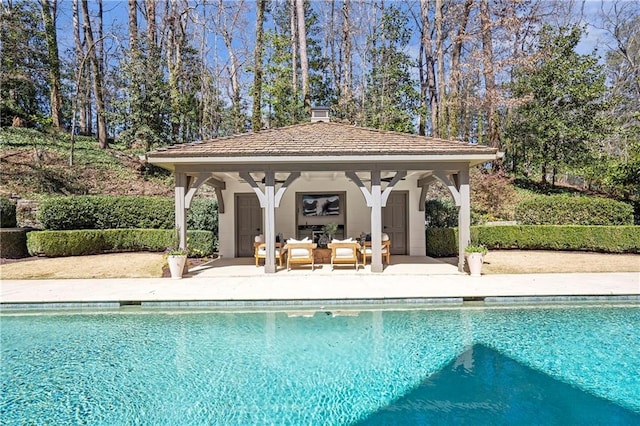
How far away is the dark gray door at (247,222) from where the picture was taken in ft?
41.8

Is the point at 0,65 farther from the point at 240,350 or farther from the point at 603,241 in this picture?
A: the point at 603,241

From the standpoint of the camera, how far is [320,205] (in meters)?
13.0

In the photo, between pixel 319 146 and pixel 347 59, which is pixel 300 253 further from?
pixel 347 59

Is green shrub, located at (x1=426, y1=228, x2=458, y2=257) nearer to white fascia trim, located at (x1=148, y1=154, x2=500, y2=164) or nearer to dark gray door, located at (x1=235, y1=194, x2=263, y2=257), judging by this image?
white fascia trim, located at (x1=148, y1=154, x2=500, y2=164)

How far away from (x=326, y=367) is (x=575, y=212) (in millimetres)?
12557

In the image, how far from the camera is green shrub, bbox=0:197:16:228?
11578mm

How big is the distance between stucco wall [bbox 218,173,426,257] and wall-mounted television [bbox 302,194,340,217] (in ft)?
0.74

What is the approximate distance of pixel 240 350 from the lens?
4859 mm

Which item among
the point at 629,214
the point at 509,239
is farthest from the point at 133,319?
the point at 629,214

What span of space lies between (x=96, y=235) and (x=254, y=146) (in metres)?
6.64

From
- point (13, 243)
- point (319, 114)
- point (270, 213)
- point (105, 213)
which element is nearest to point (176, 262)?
point (270, 213)

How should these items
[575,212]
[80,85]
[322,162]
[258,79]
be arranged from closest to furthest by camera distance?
1. [322,162]
2. [575,212]
3. [258,79]
4. [80,85]

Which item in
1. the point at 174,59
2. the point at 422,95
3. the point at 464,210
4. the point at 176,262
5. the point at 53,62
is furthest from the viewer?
the point at 422,95

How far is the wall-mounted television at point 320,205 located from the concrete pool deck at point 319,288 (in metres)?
4.21
